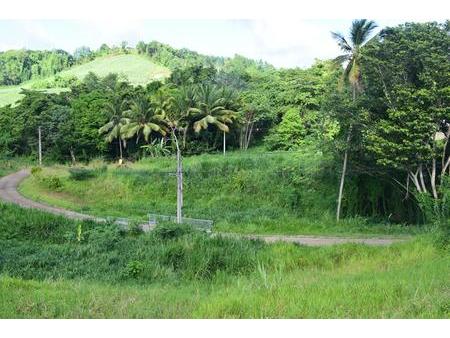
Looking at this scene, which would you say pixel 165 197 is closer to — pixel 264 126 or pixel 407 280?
pixel 264 126

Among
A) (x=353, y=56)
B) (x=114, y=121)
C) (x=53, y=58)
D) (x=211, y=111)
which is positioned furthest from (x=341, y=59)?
(x=53, y=58)

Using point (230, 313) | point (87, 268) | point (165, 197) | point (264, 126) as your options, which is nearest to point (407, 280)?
point (230, 313)

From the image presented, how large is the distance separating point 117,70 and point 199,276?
91.4 meters

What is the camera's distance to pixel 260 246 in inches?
758

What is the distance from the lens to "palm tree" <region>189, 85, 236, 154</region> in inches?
2045

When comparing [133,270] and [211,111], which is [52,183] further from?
[133,270]

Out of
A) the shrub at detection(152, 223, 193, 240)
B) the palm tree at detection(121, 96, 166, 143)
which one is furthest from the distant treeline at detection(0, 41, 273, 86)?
the shrub at detection(152, 223, 193, 240)

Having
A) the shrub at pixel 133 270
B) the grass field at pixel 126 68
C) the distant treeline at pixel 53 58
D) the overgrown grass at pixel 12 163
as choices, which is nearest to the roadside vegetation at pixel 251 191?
→ the shrub at pixel 133 270

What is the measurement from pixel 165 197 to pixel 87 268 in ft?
79.0

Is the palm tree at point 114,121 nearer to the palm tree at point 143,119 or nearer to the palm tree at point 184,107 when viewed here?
the palm tree at point 143,119

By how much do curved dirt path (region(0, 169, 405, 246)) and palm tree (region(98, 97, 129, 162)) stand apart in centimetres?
915

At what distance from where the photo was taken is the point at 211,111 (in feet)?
173

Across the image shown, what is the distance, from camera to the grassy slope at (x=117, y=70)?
90.1 metres

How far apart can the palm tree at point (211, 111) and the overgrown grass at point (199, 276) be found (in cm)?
2759
